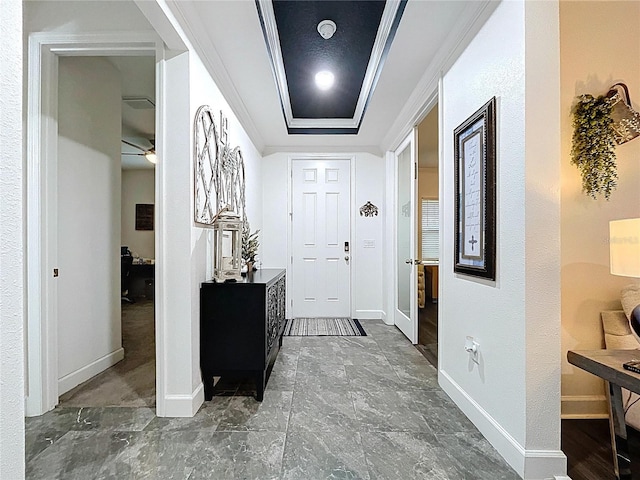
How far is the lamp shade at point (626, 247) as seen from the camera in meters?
1.22

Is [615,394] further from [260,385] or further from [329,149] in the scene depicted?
[329,149]

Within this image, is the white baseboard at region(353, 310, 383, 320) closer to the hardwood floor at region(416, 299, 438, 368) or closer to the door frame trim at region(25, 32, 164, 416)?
the hardwood floor at region(416, 299, 438, 368)

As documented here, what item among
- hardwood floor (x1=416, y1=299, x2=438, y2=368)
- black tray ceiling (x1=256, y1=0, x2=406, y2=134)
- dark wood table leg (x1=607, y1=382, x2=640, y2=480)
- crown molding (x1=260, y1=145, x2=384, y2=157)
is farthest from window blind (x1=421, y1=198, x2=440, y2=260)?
dark wood table leg (x1=607, y1=382, x2=640, y2=480)

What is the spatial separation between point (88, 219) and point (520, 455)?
3.31 metres

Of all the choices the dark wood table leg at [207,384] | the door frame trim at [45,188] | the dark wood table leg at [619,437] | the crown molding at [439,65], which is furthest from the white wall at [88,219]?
the dark wood table leg at [619,437]

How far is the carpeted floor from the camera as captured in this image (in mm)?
2242

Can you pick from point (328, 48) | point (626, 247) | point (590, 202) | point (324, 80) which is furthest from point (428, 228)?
point (626, 247)

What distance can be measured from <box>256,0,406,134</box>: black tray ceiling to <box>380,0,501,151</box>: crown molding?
0.38 meters

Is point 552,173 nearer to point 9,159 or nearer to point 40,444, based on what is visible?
point 9,159

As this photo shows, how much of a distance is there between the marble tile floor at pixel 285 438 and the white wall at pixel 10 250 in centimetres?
102

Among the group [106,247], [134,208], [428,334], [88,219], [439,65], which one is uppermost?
[439,65]

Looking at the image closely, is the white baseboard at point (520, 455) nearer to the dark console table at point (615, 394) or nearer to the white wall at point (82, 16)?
the dark console table at point (615, 394)

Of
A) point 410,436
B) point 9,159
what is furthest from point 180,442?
point 9,159

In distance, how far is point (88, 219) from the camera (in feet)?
8.83
